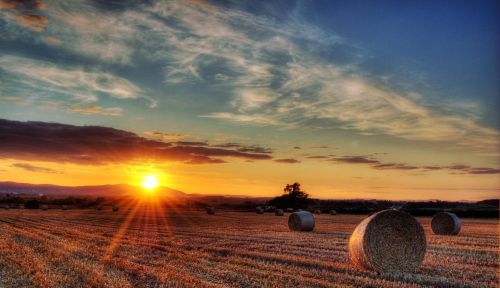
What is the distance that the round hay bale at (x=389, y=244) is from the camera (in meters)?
14.1

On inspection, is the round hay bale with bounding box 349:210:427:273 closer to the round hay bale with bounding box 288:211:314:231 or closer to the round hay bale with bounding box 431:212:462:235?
the round hay bale with bounding box 288:211:314:231

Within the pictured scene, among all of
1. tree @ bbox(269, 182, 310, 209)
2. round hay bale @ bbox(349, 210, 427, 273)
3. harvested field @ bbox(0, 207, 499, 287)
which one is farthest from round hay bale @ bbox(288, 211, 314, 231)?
tree @ bbox(269, 182, 310, 209)

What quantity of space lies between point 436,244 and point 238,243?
8643mm

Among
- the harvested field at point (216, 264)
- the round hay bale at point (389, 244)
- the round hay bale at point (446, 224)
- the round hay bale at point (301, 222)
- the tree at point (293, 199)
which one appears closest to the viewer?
the harvested field at point (216, 264)

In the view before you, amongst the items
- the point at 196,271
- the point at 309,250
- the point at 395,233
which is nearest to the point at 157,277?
the point at 196,271

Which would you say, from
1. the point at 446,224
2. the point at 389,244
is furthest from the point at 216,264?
the point at 446,224

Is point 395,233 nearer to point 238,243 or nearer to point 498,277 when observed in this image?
point 498,277

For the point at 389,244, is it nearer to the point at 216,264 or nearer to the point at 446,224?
the point at 216,264

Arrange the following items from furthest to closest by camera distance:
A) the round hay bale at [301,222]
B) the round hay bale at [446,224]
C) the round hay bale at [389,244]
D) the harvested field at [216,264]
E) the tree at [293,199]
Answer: the tree at [293,199], the round hay bale at [301,222], the round hay bale at [446,224], the round hay bale at [389,244], the harvested field at [216,264]

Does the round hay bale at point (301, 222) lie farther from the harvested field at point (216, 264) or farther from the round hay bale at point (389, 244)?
the round hay bale at point (389, 244)

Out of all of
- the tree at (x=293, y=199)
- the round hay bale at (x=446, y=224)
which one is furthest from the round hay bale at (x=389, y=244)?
the tree at (x=293, y=199)

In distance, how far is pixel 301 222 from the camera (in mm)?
27953

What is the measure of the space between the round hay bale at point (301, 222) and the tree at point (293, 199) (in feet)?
191

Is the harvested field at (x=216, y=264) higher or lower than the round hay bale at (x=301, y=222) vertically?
lower
